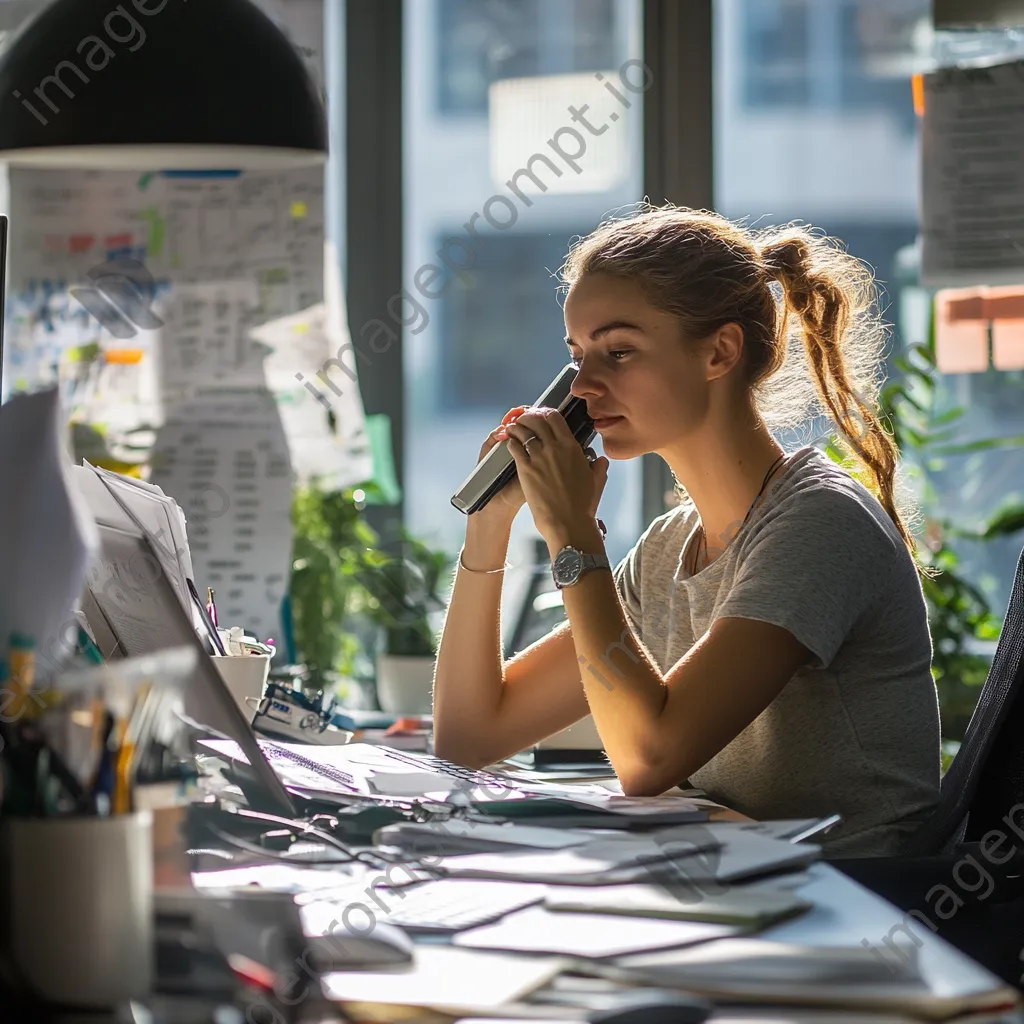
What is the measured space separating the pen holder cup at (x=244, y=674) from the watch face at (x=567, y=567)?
1.01ft

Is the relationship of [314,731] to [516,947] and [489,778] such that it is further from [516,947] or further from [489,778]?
[516,947]

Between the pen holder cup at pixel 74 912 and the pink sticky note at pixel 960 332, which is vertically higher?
the pink sticky note at pixel 960 332

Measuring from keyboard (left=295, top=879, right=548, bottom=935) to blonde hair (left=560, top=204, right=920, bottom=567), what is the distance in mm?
768

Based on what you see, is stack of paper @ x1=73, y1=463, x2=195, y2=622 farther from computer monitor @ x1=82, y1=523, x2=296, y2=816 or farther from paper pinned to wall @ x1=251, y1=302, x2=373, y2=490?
paper pinned to wall @ x1=251, y1=302, x2=373, y2=490

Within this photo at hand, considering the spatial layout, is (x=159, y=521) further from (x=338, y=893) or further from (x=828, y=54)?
(x=828, y=54)

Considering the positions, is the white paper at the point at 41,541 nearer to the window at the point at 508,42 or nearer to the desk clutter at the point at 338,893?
the desk clutter at the point at 338,893

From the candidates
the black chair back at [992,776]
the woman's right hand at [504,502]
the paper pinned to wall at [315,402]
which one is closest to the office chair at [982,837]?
the black chair back at [992,776]

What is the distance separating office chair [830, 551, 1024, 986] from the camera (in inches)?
42.7

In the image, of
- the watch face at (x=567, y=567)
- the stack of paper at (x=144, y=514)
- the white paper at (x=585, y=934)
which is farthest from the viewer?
the watch face at (x=567, y=567)

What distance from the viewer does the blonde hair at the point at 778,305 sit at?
147cm

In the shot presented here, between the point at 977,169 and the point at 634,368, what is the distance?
153 cm

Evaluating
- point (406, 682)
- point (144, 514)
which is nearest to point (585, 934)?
point (144, 514)

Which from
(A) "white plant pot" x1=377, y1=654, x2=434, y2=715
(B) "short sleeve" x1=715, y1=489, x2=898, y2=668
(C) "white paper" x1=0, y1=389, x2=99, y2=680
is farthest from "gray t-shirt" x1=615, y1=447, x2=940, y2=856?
(A) "white plant pot" x1=377, y1=654, x2=434, y2=715

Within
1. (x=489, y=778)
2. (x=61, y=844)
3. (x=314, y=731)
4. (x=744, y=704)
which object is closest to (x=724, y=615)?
(x=744, y=704)
